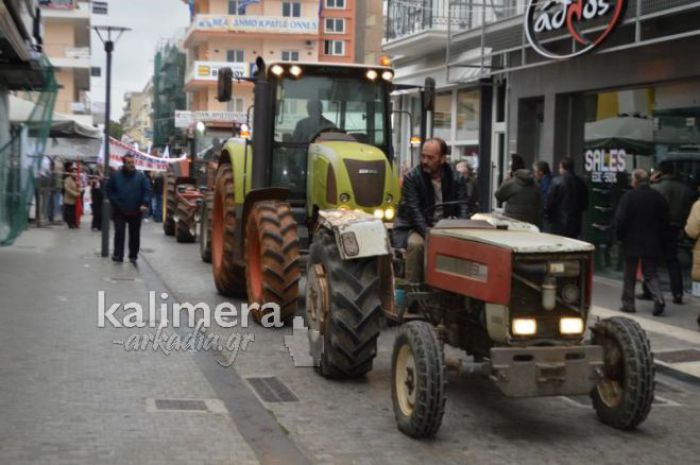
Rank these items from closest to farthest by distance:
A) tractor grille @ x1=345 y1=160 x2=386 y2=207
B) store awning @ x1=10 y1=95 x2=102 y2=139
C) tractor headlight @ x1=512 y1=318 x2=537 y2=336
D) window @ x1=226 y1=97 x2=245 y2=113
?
tractor headlight @ x1=512 y1=318 x2=537 y2=336, tractor grille @ x1=345 y1=160 x2=386 y2=207, store awning @ x1=10 y1=95 x2=102 y2=139, window @ x1=226 y1=97 x2=245 y2=113

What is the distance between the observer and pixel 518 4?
1800cm

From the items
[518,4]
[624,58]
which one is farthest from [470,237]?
[518,4]

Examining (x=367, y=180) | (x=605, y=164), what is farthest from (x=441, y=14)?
(x=367, y=180)

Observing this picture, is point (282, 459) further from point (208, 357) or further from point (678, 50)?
point (678, 50)

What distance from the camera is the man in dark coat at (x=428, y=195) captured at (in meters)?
8.16

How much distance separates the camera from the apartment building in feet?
199

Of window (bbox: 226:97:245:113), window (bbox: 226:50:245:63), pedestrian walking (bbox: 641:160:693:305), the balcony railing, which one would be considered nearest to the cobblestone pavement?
pedestrian walking (bbox: 641:160:693:305)

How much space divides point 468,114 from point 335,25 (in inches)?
2438

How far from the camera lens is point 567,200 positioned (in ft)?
49.1

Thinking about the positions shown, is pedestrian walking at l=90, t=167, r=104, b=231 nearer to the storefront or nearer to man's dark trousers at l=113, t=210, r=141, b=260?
man's dark trousers at l=113, t=210, r=141, b=260

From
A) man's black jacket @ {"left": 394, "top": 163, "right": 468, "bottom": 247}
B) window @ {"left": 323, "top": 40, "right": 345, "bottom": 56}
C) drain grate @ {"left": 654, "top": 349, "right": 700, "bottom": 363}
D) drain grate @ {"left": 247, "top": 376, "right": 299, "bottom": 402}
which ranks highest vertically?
window @ {"left": 323, "top": 40, "right": 345, "bottom": 56}

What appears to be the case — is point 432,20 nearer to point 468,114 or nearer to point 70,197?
point 468,114

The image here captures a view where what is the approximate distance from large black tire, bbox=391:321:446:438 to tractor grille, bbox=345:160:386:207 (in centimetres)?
418

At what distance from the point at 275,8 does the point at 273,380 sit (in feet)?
222
